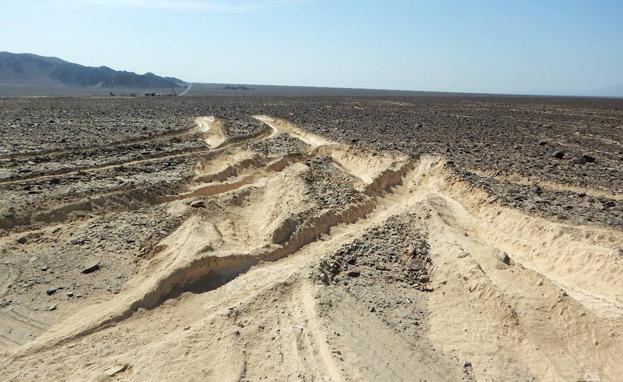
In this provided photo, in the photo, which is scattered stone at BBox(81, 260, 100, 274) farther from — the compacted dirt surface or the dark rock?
the dark rock

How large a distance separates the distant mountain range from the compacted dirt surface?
530ft

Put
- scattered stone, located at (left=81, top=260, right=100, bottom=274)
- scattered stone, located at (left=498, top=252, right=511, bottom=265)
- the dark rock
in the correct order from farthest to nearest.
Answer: scattered stone, located at (left=81, top=260, right=100, bottom=274), scattered stone, located at (left=498, top=252, right=511, bottom=265), the dark rock

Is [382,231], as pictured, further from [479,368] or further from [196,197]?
[196,197]

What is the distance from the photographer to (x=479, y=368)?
21.7ft

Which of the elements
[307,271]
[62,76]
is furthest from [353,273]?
[62,76]

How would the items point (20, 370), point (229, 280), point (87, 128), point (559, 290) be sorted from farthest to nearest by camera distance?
point (87, 128), point (229, 280), point (559, 290), point (20, 370)

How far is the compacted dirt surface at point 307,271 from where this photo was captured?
6.52 meters

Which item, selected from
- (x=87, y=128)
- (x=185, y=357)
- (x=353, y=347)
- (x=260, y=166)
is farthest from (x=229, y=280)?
(x=87, y=128)

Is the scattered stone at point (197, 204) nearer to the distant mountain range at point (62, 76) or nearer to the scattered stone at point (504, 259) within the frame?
the scattered stone at point (504, 259)

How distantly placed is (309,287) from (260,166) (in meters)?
10.4

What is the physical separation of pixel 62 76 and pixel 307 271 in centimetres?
20608

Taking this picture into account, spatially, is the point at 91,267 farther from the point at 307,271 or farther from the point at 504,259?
the point at 504,259

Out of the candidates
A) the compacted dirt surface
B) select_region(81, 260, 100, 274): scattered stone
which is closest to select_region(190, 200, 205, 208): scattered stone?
the compacted dirt surface

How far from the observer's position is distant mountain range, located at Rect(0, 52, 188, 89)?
6545 inches
